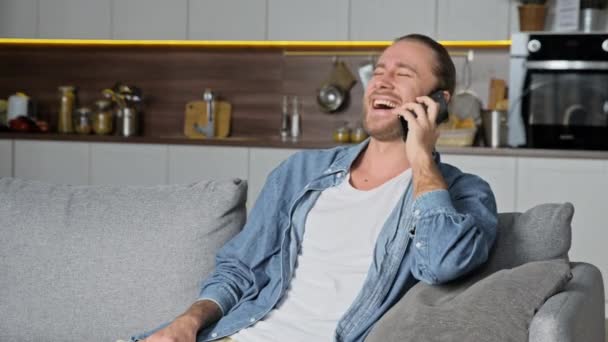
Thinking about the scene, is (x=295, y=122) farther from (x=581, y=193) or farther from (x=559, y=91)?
(x=581, y=193)

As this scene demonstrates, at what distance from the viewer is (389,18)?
16.7 ft

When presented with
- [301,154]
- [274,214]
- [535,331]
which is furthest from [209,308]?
[535,331]

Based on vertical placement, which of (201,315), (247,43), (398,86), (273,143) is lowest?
(201,315)

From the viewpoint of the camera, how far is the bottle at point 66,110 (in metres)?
5.85

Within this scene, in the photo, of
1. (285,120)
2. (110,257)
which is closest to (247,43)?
(285,120)

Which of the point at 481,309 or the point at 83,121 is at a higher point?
the point at 83,121

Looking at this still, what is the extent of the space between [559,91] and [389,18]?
3.04ft

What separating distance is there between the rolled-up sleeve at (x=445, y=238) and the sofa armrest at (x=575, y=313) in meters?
0.19

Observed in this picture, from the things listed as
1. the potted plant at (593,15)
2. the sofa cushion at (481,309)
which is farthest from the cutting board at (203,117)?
the sofa cushion at (481,309)

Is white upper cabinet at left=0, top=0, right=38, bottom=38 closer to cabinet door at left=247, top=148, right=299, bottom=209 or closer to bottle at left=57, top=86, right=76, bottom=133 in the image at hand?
bottle at left=57, top=86, right=76, bottom=133

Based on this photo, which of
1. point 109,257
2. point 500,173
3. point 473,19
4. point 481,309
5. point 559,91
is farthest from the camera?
point 473,19

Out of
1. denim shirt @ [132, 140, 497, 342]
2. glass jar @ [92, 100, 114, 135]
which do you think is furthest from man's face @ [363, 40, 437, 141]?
glass jar @ [92, 100, 114, 135]

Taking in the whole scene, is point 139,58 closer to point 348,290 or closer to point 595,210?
point 595,210

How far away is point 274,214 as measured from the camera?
7.54 feet
